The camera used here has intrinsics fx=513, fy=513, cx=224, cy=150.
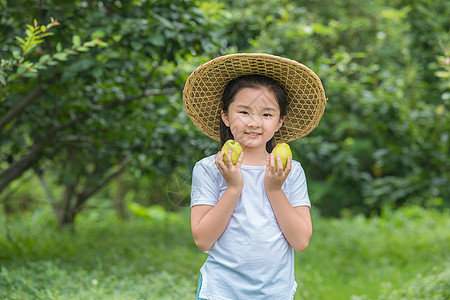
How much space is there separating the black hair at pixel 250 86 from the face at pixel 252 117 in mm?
29

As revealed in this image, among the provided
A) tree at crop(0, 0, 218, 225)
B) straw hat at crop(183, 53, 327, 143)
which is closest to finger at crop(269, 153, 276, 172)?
straw hat at crop(183, 53, 327, 143)

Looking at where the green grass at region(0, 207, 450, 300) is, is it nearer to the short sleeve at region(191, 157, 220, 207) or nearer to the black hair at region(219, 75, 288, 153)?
the short sleeve at region(191, 157, 220, 207)

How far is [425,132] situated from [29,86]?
3474 millimetres

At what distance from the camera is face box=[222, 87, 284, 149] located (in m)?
1.72

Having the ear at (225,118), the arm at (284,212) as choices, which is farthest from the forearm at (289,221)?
the ear at (225,118)

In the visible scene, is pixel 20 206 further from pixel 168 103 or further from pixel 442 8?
pixel 442 8

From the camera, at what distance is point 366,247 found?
18.4 feet

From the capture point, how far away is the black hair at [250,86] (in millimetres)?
1784

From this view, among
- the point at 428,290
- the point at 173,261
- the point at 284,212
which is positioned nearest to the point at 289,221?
the point at 284,212

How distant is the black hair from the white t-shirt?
24 centimetres

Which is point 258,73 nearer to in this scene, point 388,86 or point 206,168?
point 206,168

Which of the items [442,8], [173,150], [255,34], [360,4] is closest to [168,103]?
[173,150]

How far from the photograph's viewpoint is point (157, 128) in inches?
158

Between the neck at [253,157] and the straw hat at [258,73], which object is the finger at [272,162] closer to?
the neck at [253,157]
